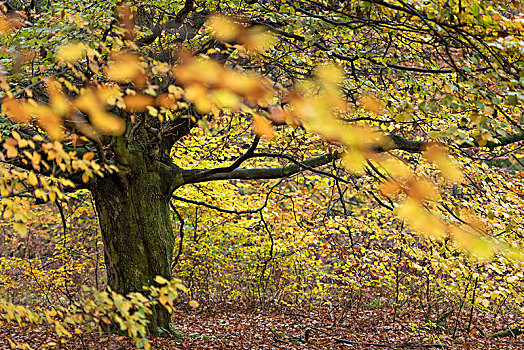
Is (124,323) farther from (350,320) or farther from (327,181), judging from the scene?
(350,320)

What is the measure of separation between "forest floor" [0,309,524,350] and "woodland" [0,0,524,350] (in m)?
0.06

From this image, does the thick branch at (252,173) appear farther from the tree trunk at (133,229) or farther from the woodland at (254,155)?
the tree trunk at (133,229)

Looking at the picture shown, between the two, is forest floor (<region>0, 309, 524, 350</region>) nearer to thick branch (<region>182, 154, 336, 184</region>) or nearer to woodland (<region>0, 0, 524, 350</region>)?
woodland (<region>0, 0, 524, 350</region>)

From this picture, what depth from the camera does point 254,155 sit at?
206 inches

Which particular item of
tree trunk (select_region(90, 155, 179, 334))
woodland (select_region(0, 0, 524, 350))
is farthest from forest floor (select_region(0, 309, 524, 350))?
tree trunk (select_region(90, 155, 179, 334))

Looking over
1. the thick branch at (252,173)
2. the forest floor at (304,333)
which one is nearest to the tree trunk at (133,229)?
the thick branch at (252,173)

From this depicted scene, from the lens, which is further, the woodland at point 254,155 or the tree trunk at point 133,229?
the tree trunk at point 133,229

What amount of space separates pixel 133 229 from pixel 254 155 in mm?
1959

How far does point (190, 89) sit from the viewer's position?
5.27ft

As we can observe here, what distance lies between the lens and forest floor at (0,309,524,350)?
20.2 ft

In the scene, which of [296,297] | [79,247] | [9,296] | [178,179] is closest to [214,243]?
[296,297]

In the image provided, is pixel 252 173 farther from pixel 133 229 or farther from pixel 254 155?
pixel 133 229

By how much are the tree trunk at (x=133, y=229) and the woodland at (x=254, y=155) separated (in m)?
0.03

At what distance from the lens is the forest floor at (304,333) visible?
6148mm
